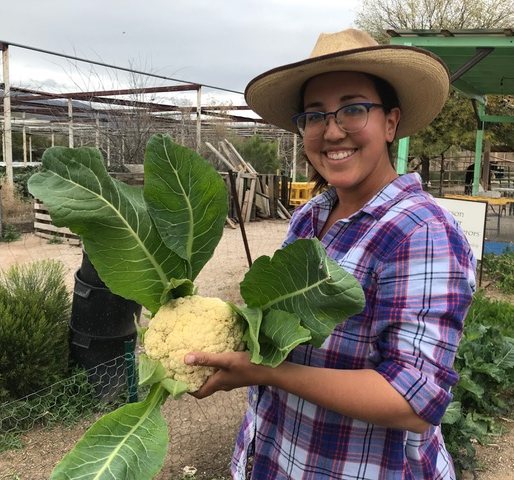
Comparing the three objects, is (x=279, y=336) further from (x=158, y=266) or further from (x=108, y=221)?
(x=108, y=221)

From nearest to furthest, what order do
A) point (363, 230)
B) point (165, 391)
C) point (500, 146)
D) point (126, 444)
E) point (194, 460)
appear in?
1. point (126, 444)
2. point (165, 391)
3. point (363, 230)
4. point (194, 460)
5. point (500, 146)

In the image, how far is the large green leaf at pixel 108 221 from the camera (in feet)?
3.15

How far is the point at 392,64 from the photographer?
119cm

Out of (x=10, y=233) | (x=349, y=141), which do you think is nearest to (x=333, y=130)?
(x=349, y=141)

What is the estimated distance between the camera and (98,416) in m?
3.48

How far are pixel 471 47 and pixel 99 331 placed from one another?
5.54 meters

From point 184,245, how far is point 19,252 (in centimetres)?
897

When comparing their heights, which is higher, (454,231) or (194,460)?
(454,231)

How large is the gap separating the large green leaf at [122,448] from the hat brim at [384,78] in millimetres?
875

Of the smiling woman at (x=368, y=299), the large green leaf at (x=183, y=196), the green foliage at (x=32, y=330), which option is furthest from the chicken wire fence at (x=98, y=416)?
the large green leaf at (x=183, y=196)

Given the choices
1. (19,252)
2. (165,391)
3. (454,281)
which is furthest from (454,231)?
(19,252)

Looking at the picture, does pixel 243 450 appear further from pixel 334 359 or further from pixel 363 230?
pixel 363 230

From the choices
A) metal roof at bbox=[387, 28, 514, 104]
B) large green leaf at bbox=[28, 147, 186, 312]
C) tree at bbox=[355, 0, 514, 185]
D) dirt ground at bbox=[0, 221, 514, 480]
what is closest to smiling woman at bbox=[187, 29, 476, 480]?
large green leaf at bbox=[28, 147, 186, 312]

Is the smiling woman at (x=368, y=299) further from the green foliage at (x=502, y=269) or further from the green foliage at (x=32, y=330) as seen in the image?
the green foliage at (x=502, y=269)
